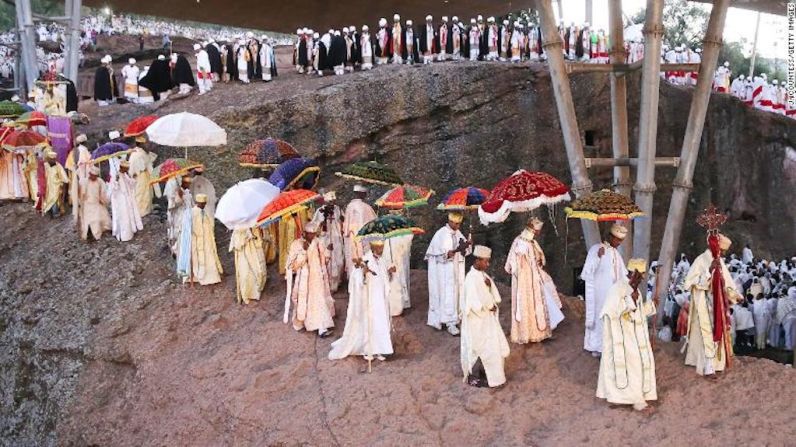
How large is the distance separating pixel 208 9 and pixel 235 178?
14376 millimetres

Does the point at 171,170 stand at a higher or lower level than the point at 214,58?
lower

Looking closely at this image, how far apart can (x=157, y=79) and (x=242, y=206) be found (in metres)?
8.30

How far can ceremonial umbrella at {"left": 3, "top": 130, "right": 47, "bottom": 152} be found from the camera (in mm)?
11719

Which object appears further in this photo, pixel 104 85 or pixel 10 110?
pixel 104 85

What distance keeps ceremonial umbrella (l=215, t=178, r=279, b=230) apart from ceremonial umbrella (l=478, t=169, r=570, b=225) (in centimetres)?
279

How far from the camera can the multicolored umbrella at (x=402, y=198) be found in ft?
28.3

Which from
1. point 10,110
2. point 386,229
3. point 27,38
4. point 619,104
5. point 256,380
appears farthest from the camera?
point 27,38

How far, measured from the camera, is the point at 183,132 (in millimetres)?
10273

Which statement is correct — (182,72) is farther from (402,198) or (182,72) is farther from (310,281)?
(310,281)

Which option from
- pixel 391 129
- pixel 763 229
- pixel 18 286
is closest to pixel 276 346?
pixel 18 286

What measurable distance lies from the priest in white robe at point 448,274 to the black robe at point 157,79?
31.7 feet

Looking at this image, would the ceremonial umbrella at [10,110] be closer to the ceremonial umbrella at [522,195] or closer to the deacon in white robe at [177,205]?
the deacon in white robe at [177,205]

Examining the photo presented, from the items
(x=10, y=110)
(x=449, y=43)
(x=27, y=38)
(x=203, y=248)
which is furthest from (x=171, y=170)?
(x=27, y=38)

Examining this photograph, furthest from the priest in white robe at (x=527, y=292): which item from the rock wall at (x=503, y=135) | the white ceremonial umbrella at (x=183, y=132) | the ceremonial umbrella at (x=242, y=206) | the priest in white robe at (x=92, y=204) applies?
the priest in white robe at (x=92, y=204)
